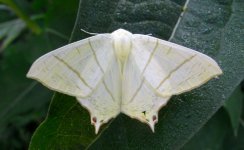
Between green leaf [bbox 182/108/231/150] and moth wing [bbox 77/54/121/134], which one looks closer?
moth wing [bbox 77/54/121/134]

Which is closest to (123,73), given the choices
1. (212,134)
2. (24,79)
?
(212,134)

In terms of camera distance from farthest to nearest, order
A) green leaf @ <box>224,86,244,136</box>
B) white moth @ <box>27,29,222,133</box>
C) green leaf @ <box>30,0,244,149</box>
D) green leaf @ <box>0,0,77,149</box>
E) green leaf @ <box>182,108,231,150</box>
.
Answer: green leaf @ <box>0,0,77,149</box> → green leaf @ <box>182,108,231,150</box> → green leaf @ <box>224,86,244,136</box> → white moth @ <box>27,29,222,133</box> → green leaf @ <box>30,0,244,149</box>

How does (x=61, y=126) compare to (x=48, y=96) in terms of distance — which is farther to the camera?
(x=48, y=96)

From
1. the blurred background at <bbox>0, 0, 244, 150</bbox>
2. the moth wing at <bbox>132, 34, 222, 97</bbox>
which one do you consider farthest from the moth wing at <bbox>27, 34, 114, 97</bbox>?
the blurred background at <bbox>0, 0, 244, 150</bbox>

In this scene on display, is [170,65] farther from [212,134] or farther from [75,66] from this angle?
[212,134]

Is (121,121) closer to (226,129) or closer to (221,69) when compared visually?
(221,69)

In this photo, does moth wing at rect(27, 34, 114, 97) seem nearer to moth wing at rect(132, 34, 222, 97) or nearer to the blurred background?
moth wing at rect(132, 34, 222, 97)

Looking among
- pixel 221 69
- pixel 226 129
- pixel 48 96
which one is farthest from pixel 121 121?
pixel 48 96
